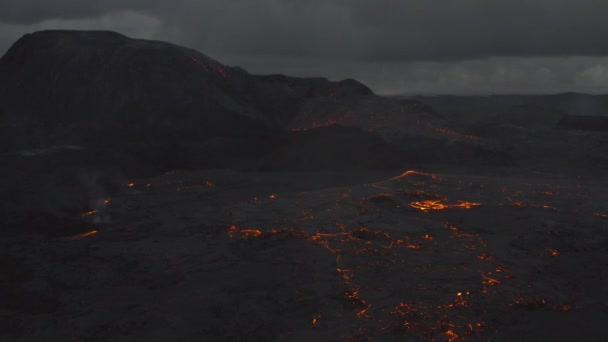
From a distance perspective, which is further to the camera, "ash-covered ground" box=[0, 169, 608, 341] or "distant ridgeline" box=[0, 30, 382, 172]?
"distant ridgeline" box=[0, 30, 382, 172]

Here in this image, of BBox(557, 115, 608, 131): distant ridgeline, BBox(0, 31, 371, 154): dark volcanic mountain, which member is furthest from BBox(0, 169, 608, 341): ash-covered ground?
BBox(557, 115, 608, 131): distant ridgeline

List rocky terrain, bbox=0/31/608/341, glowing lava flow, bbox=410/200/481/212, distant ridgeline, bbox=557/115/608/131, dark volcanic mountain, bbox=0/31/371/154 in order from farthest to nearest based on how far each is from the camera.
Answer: distant ridgeline, bbox=557/115/608/131, dark volcanic mountain, bbox=0/31/371/154, glowing lava flow, bbox=410/200/481/212, rocky terrain, bbox=0/31/608/341

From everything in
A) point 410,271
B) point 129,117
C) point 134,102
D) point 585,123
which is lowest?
point 410,271

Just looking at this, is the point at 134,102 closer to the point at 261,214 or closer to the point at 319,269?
the point at 261,214

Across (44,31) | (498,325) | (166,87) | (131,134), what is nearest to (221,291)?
(498,325)

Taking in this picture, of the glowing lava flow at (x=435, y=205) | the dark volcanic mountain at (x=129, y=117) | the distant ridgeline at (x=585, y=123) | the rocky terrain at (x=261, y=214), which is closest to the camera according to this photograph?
the rocky terrain at (x=261, y=214)

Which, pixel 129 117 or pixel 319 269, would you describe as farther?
pixel 129 117

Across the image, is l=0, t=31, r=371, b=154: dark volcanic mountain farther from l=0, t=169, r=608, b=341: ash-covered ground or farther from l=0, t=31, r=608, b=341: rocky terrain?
l=0, t=169, r=608, b=341: ash-covered ground

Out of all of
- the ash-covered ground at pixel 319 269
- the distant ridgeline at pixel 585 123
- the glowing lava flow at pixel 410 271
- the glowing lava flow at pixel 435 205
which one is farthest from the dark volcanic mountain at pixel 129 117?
the distant ridgeline at pixel 585 123

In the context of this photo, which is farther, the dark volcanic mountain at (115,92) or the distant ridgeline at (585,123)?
the distant ridgeline at (585,123)

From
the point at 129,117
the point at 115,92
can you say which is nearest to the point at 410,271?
the point at 129,117

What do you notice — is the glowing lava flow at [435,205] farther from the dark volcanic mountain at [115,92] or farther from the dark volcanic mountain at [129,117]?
the dark volcanic mountain at [115,92]

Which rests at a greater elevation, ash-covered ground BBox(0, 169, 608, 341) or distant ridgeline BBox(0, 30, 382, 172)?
distant ridgeline BBox(0, 30, 382, 172)
